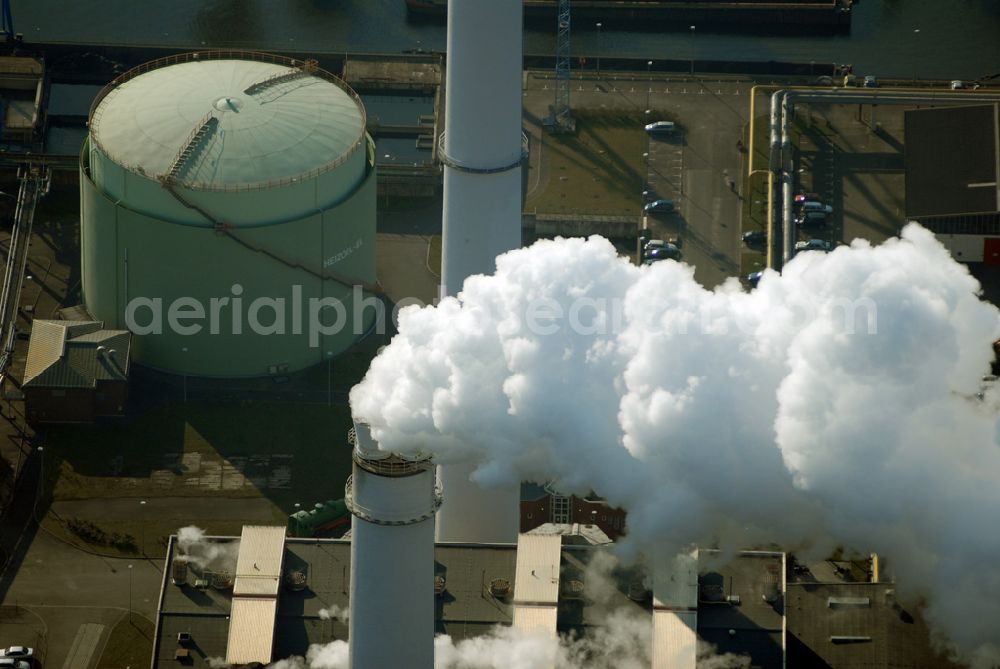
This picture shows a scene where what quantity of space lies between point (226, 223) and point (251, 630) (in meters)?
39.4

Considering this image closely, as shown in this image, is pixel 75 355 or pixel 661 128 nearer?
pixel 75 355

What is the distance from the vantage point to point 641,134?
19038 centimetres

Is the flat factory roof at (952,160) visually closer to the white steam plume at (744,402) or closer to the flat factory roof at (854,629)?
the flat factory roof at (854,629)

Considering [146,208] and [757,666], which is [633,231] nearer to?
[146,208]

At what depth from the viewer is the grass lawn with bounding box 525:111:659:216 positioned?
181 meters

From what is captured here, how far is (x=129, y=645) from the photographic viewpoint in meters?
138

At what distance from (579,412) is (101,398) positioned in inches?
2364

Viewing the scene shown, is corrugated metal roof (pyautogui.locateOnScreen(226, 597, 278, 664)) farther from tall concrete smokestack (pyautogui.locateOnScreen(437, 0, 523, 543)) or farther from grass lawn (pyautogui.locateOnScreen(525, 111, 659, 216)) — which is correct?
grass lawn (pyautogui.locateOnScreen(525, 111, 659, 216))

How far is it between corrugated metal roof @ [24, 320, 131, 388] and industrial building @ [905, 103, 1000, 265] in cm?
5906

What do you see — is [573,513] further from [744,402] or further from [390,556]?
[744,402]

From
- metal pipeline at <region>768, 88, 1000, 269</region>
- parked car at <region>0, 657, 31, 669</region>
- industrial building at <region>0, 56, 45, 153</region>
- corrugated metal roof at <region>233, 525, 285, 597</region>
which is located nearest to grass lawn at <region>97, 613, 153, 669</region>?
parked car at <region>0, 657, 31, 669</region>

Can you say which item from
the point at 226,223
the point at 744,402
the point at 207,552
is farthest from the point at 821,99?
the point at 744,402

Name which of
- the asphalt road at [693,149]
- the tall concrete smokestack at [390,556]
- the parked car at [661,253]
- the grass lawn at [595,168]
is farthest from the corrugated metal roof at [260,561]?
the grass lawn at [595,168]

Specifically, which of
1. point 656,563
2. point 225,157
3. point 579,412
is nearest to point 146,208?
point 225,157
